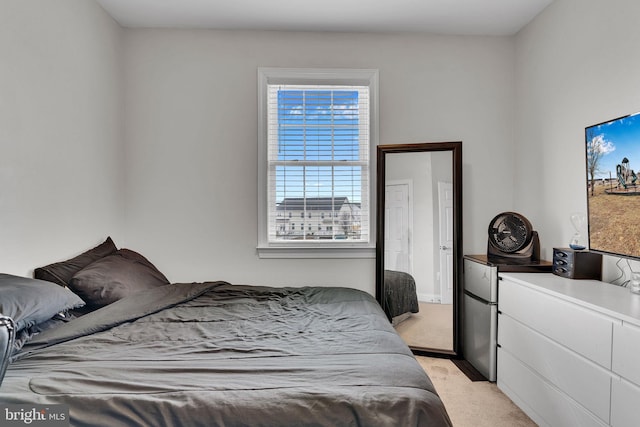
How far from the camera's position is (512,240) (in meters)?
3.08

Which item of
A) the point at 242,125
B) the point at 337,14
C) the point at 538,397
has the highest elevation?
the point at 337,14

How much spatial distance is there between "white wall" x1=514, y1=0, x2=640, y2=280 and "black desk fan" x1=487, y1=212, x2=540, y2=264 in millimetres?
179

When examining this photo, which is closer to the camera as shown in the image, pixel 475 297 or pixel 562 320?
pixel 562 320

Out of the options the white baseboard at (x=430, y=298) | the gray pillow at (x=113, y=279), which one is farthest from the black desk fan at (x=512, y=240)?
the gray pillow at (x=113, y=279)

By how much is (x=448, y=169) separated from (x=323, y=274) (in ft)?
4.63

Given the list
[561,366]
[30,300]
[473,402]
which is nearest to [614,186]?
[561,366]

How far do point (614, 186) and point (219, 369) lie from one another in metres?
2.29

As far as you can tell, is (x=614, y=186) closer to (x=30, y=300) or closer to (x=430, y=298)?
(x=430, y=298)

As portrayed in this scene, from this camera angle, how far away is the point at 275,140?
3.56 metres

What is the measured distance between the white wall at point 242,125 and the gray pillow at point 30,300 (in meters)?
1.59

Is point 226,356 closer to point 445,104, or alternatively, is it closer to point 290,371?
point 290,371

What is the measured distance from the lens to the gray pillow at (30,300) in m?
1.65

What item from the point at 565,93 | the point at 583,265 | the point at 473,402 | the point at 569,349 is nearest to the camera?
the point at 569,349

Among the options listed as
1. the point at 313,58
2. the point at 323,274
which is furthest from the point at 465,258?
the point at 313,58
